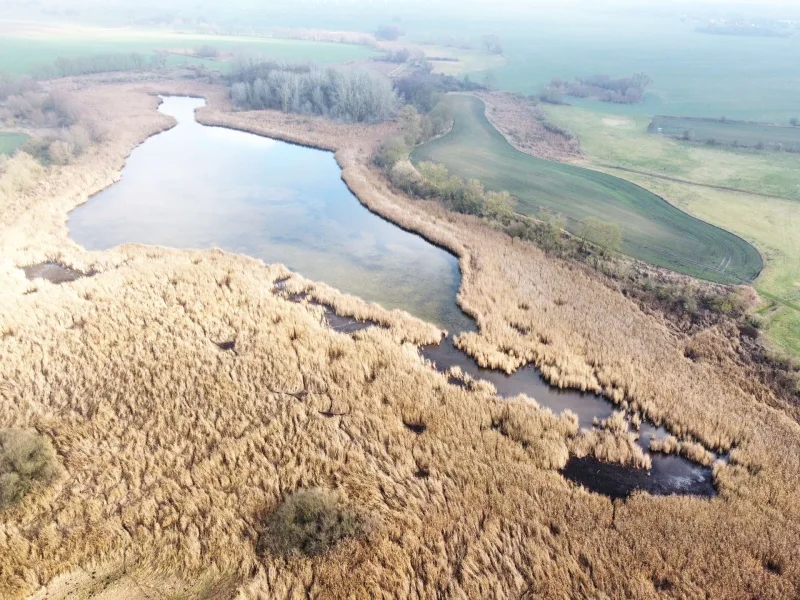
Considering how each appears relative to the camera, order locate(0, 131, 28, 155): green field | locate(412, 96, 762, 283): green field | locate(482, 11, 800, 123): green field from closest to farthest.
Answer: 1. locate(412, 96, 762, 283): green field
2. locate(0, 131, 28, 155): green field
3. locate(482, 11, 800, 123): green field

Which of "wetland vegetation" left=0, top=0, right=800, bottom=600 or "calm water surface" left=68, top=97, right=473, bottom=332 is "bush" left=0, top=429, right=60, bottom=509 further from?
"calm water surface" left=68, top=97, right=473, bottom=332

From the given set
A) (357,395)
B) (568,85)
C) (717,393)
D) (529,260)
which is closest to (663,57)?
(568,85)

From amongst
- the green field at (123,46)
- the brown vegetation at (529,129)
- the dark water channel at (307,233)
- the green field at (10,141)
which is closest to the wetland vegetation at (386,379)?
the dark water channel at (307,233)

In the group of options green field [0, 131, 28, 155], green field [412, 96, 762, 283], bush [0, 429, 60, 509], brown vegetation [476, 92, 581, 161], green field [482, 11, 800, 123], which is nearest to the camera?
bush [0, 429, 60, 509]

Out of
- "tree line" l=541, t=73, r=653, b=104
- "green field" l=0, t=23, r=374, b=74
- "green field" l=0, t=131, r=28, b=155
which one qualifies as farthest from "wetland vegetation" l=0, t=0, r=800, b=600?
"green field" l=0, t=23, r=374, b=74

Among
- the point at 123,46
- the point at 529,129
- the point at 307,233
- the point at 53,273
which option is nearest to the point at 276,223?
the point at 307,233

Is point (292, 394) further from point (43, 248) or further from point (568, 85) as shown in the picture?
point (568, 85)
